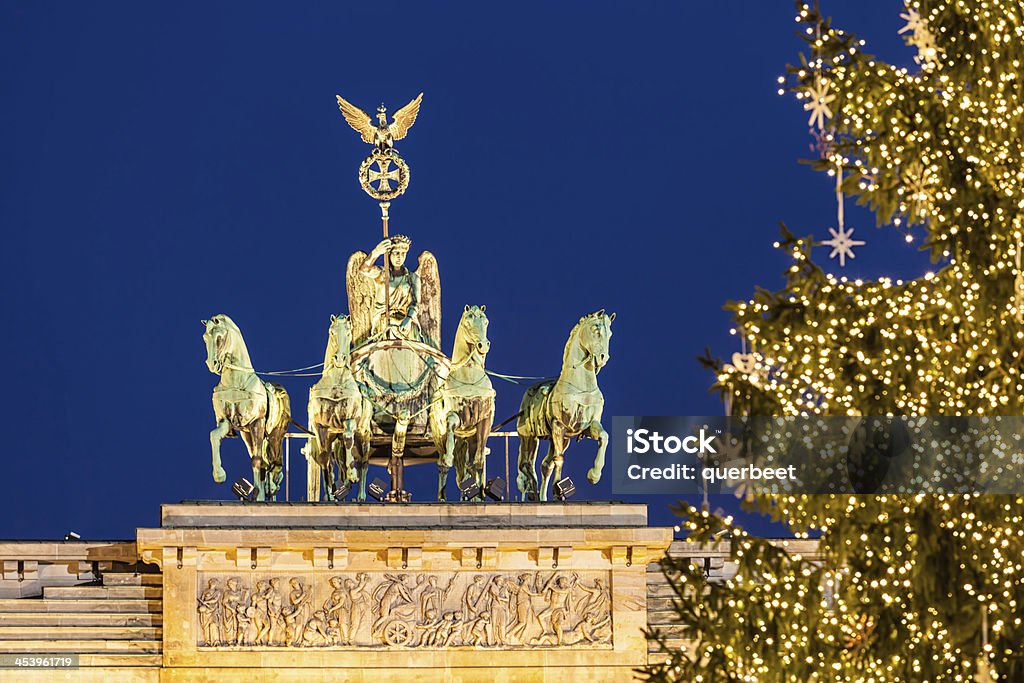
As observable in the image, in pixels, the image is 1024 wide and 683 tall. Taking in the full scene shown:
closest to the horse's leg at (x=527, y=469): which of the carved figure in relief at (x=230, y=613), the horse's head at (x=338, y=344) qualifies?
the horse's head at (x=338, y=344)

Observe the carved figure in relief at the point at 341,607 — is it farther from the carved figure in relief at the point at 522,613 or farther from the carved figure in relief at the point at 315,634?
the carved figure in relief at the point at 522,613

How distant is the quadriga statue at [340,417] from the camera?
23750mm

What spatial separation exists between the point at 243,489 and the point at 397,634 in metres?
2.29

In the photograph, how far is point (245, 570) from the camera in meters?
23.2

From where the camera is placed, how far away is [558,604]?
23359 millimetres

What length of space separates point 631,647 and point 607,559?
0.92 m

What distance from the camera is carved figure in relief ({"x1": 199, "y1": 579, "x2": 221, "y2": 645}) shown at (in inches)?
909

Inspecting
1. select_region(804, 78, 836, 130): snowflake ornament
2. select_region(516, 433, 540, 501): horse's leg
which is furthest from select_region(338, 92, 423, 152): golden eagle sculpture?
select_region(804, 78, 836, 130): snowflake ornament

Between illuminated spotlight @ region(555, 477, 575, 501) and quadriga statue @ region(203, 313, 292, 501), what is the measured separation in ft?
9.78

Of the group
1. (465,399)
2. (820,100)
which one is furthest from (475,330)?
(820,100)

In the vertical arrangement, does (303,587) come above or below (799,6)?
below

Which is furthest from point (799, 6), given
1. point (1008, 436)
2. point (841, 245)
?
point (1008, 436)

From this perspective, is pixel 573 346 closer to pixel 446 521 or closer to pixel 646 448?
pixel 446 521

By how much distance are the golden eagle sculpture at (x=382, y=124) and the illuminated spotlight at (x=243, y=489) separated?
4481mm
